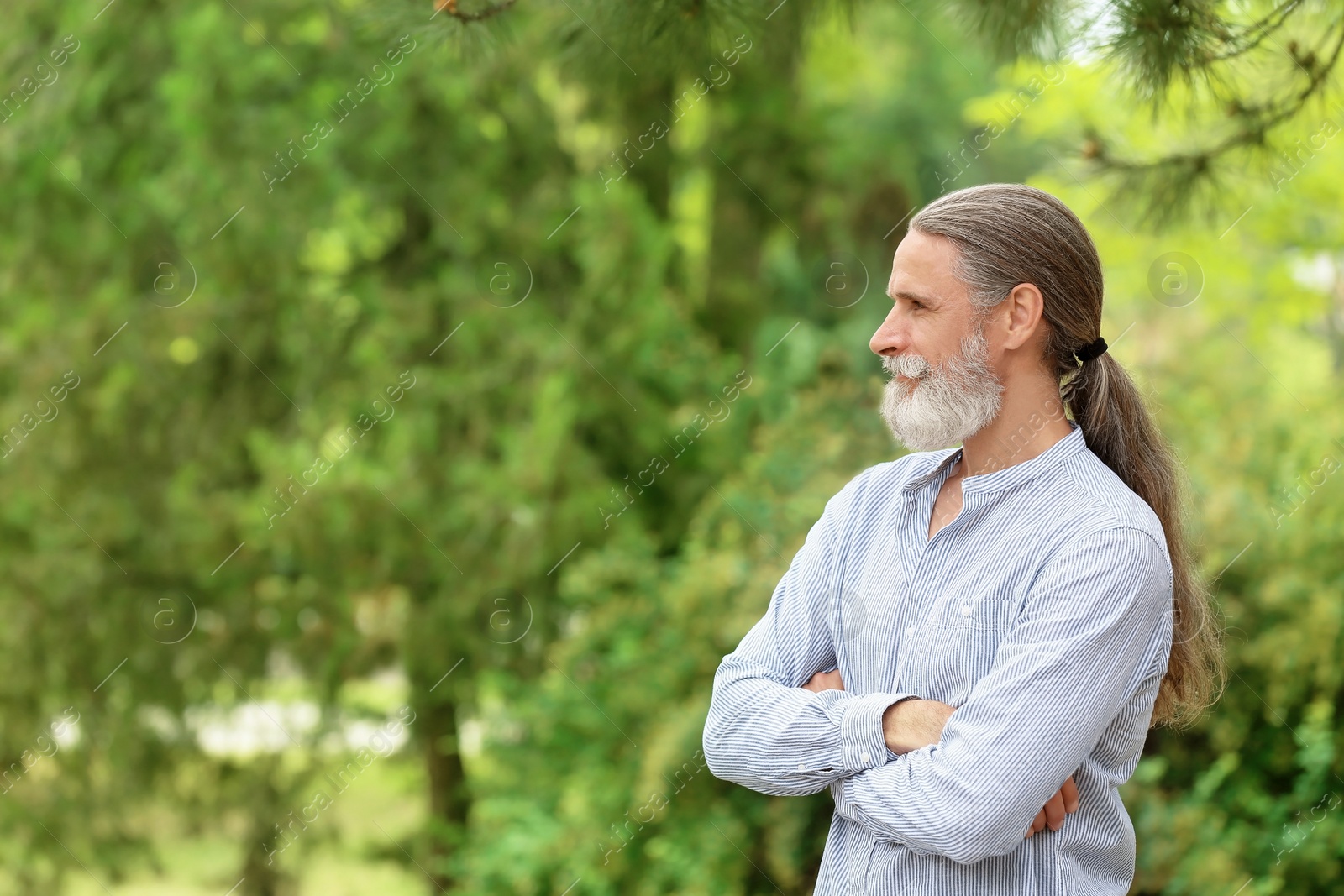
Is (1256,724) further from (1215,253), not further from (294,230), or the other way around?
(294,230)

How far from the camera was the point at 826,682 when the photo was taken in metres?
1.76

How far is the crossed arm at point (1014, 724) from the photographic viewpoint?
4.74ft

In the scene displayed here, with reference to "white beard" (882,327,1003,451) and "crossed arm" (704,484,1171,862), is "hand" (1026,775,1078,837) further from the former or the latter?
"white beard" (882,327,1003,451)

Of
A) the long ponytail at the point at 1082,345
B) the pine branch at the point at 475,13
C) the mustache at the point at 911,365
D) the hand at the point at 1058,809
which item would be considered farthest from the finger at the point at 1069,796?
the pine branch at the point at 475,13

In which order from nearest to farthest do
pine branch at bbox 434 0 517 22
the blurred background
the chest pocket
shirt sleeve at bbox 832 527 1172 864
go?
1. shirt sleeve at bbox 832 527 1172 864
2. the chest pocket
3. pine branch at bbox 434 0 517 22
4. the blurred background

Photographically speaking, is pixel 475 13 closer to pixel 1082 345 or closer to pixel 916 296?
pixel 916 296

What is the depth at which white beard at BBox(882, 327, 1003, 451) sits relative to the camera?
64.3 inches

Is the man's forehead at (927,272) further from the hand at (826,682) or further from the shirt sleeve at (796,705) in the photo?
the hand at (826,682)

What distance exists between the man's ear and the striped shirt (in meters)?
0.16

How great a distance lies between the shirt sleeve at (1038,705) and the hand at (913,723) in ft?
0.10

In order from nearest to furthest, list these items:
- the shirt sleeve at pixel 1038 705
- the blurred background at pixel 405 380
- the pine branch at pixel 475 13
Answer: the shirt sleeve at pixel 1038 705
the pine branch at pixel 475 13
the blurred background at pixel 405 380

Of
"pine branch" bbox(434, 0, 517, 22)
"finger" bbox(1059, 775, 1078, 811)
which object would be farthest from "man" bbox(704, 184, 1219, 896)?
"pine branch" bbox(434, 0, 517, 22)

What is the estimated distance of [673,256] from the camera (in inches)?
254

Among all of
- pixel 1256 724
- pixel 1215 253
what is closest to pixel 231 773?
pixel 1256 724
